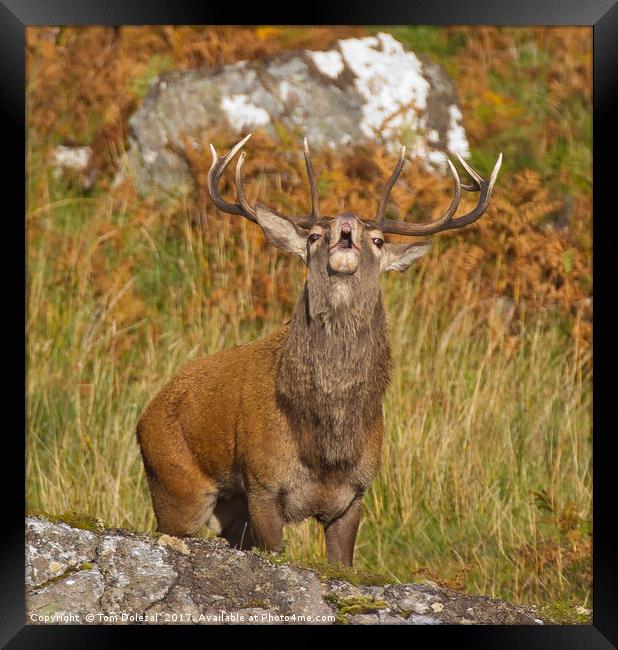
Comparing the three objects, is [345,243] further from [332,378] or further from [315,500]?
[315,500]

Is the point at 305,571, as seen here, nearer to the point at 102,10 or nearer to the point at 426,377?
the point at 102,10

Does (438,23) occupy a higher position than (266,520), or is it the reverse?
(438,23)

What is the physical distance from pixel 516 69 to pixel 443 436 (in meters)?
5.00

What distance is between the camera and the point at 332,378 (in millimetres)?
7223

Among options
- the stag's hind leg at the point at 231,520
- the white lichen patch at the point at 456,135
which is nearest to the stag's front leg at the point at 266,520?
the stag's hind leg at the point at 231,520

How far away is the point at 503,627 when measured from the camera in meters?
6.17

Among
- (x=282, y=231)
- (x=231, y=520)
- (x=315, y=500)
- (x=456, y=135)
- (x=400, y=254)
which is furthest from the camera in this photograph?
(x=456, y=135)

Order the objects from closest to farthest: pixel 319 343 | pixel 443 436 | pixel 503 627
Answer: pixel 503 627 < pixel 319 343 < pixel 443 436

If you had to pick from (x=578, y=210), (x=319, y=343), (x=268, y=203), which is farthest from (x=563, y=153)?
(x=319, y=343)

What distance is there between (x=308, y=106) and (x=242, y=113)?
0.58 metres

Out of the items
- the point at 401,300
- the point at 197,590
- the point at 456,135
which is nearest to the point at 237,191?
the point at 197,590

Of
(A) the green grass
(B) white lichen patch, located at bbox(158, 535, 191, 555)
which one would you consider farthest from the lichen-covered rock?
(B) white lichen patch, located at bbox(158, 535, 191, 555)

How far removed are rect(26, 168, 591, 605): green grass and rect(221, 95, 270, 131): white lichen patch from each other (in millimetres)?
1030

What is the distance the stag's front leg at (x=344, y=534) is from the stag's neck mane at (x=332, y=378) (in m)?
0.28
